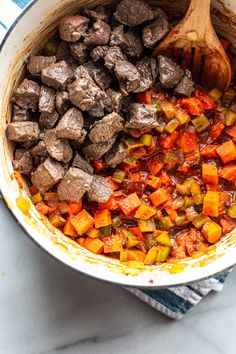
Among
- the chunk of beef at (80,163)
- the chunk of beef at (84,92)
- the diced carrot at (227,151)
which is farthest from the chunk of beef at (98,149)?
the diced carrot at (227,151)

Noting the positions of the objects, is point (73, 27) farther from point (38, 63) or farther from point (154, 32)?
point (154, 32)

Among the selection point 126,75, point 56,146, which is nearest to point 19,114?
point 56,146

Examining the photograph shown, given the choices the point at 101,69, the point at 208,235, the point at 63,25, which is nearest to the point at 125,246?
the point at 208,235

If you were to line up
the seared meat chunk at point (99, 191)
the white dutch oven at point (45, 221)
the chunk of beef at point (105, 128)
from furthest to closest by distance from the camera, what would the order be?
the seared meat chunk at point (99, 191) → the chunk of beef at point (105, 128) → the white dutch oven at point (45, 221)

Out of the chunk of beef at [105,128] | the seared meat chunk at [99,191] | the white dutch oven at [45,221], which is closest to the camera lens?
the white dutch oven at [45,221]

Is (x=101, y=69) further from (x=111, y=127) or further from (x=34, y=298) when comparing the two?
(x=34, y=298)

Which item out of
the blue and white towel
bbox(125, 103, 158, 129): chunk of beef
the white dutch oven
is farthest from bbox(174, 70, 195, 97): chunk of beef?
the blue and white towel

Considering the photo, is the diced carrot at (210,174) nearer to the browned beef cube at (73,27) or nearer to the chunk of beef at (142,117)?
the chunk of beef at (142,117)
